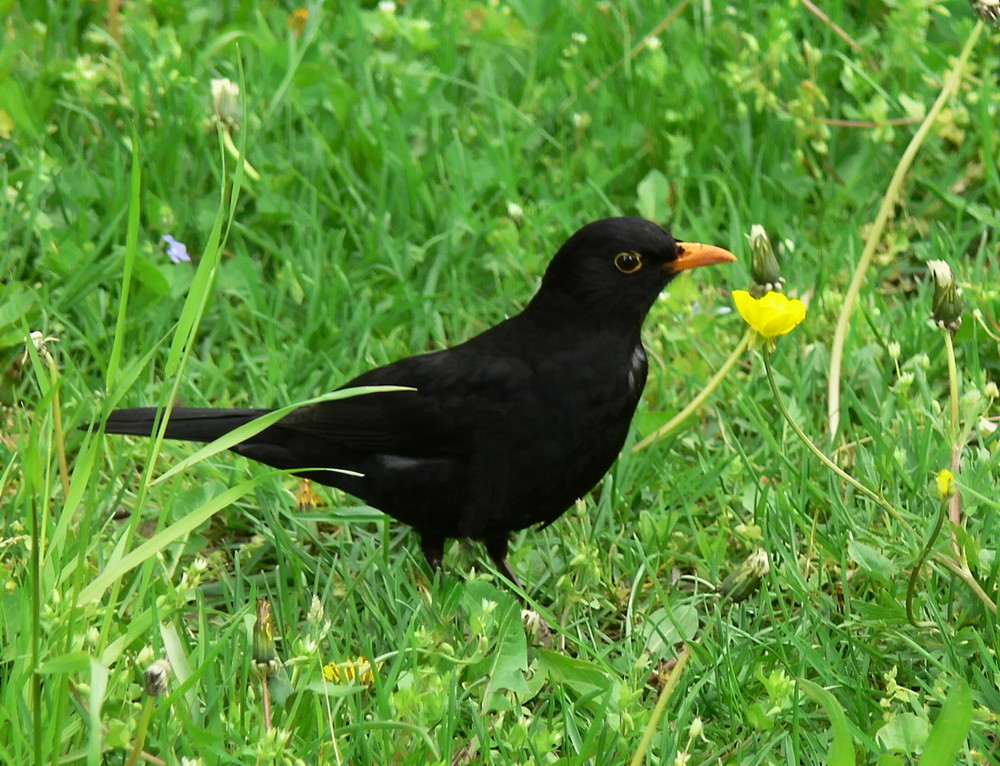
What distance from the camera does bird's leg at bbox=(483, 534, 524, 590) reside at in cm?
385

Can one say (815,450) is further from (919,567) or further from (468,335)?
(468,335)

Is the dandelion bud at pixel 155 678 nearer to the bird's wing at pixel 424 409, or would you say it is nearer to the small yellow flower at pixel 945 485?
the bird's wing at pixel 424 409

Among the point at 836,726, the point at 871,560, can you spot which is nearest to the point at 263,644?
the point at 836,726

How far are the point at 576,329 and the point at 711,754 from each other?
3.99 feet

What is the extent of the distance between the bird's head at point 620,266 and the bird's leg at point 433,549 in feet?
2.35

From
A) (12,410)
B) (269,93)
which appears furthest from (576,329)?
(269,93)

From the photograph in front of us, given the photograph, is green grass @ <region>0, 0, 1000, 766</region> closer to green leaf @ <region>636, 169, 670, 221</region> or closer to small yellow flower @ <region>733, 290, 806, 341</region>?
green leaf @ <region>636, 169, 670, 221</region>

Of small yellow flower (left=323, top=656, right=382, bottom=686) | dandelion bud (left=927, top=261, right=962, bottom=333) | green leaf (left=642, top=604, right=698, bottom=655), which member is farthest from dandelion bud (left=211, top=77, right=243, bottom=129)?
dandelion bud (left=927, top=261, right=962, bottom=333)

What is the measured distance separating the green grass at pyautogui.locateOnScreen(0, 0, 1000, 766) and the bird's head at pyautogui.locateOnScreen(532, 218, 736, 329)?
557 mm

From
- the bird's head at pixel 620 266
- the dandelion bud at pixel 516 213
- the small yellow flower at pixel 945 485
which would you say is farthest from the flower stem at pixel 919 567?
the dandelion bud at pixel 516 213

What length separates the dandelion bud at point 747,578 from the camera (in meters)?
3.13

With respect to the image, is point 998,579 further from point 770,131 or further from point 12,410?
point 12,410

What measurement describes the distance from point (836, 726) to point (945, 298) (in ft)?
3.54

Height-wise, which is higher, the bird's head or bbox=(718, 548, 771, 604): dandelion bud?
the bird's head
